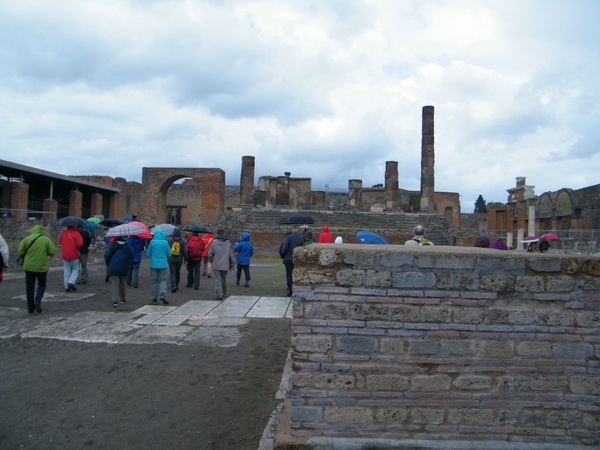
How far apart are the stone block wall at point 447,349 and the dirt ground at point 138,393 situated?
3.29 feet

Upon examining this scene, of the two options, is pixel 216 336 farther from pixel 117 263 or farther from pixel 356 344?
pixel 356 344

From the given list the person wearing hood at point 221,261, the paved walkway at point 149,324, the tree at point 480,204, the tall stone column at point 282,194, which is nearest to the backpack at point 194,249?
the person wearing hood at point 221,261

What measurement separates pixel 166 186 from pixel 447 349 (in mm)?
31819

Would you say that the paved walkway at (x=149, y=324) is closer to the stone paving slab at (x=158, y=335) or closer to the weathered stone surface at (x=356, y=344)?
the stone paving slab at (x=158, y=335)

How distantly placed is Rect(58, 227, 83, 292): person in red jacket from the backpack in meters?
2.40

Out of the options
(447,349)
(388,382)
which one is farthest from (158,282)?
(447,349)

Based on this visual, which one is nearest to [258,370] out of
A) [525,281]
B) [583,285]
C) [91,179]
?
[525,281]

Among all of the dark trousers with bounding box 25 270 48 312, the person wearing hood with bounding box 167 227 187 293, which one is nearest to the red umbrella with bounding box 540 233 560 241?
the person wearing hood with bounding box 167 227 187 293

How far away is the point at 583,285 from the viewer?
311 cm

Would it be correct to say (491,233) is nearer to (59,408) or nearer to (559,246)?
(559,246)

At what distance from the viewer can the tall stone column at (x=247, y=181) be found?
28.4 meters

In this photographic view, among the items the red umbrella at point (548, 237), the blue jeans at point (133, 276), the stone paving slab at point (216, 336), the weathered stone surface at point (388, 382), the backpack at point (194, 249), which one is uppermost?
the red umbrella at point (548, 237)

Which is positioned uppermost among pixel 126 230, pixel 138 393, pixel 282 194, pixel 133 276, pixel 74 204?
pixel 282 194

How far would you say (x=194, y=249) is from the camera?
1030 cm
